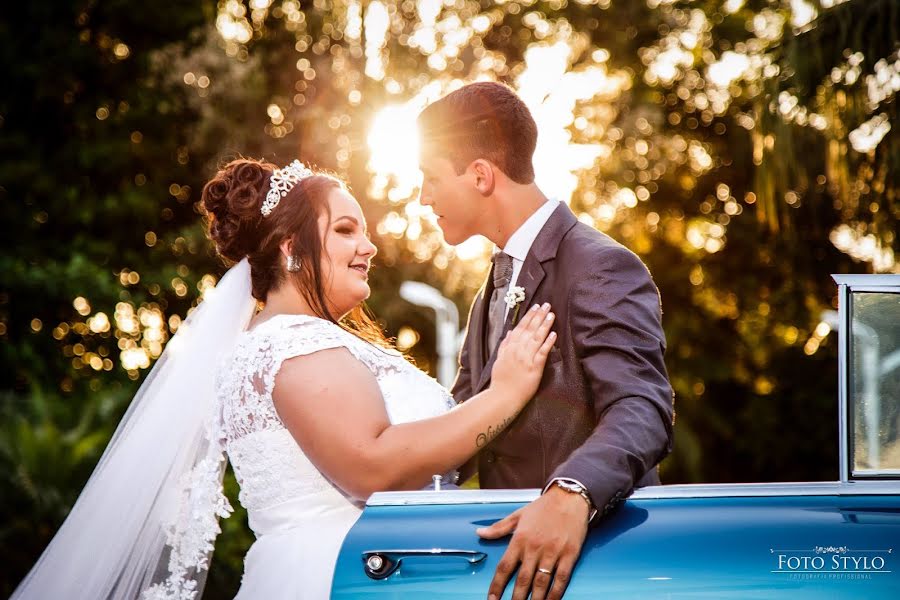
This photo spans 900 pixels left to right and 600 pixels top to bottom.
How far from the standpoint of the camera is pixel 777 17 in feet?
44.3

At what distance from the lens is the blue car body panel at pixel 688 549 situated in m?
2.18

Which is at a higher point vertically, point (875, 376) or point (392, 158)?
point (392, 158)

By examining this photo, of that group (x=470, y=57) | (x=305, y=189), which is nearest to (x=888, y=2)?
(x=305, y=189)

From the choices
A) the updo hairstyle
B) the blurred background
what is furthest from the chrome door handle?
the blurred background

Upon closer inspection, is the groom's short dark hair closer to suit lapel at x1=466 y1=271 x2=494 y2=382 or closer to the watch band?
suit lapel at x1=466 y1=271 x2=494 y2=382

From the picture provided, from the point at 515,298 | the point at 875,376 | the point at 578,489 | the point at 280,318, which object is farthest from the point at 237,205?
the point at 875,376

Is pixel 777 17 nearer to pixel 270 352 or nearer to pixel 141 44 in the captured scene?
pixel 141 44

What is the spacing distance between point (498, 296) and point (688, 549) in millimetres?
1338

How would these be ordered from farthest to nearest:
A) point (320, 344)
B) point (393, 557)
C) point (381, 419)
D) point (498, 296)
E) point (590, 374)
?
point (498, 296), point (320, 344), point (381, 419), point (590, 374), point (393, 557)

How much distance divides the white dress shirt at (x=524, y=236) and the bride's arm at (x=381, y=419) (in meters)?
0.34

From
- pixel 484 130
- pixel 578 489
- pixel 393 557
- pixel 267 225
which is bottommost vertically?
pixel 393 557

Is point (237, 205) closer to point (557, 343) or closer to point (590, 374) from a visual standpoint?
point (557, 343)

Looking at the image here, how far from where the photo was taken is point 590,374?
2799 mm

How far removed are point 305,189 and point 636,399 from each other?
1481 millimetres
